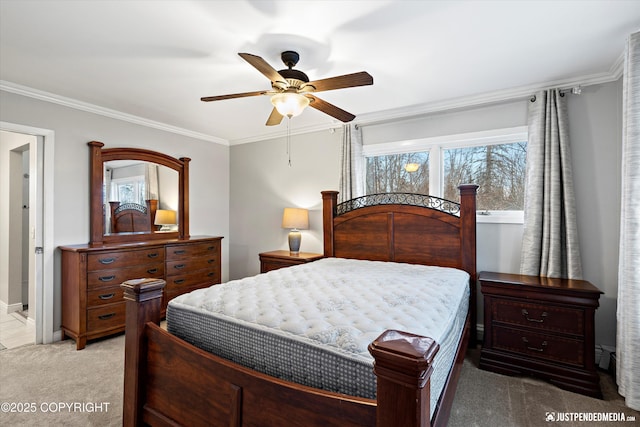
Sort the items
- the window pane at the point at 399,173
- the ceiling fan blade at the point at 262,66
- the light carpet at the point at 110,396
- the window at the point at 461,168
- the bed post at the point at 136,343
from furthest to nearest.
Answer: the window pane at the point at 399,173 → the window at the point at 461,168 → the light carpet at the point at 110,396 → the ceiling fan blade at the point at 262,66 → the bed post at the point at 136,343

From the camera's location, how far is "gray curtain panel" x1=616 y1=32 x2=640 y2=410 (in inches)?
79.7

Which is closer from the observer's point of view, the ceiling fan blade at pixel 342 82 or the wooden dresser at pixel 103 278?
the ceiling fan blade at pixel 342 82

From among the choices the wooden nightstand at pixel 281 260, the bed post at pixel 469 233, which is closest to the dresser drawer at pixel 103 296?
the wooden nightstand at pixel 281 260

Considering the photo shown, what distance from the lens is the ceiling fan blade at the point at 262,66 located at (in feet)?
5.88

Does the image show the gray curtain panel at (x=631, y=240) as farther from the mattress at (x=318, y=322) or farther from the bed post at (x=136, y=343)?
the bed post at (x=136, y=343)

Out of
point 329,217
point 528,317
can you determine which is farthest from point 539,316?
point 329,217

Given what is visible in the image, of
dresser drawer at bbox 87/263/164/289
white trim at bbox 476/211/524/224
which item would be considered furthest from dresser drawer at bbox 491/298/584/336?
dresser drawer at bbox 87/263/164/289

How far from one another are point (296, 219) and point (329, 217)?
1.76 feet

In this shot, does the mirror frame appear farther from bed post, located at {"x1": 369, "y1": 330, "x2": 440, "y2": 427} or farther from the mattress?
bed post, located at {"x1": 369, "y1": 330, "x2": 440, "y2": 427}

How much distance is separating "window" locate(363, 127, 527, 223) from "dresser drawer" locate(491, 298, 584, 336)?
0.92 metres

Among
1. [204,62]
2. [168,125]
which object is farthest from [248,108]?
[168,125]

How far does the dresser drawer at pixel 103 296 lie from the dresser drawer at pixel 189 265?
59 centimetres

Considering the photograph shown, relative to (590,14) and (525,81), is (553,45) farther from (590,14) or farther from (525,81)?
(525,81)

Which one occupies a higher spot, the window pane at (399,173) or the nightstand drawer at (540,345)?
the window pane at (399,173)
